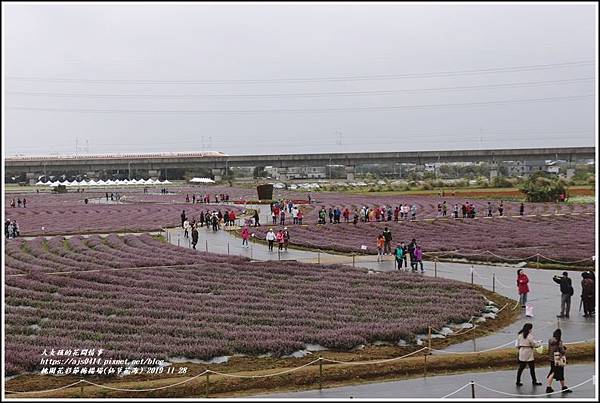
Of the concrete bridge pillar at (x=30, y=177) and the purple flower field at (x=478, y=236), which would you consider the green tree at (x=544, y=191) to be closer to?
the purple flower field at (x=478, y=236)

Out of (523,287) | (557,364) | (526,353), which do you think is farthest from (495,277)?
(557,364)

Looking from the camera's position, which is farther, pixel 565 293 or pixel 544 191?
pixel 544 191

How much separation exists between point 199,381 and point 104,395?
86.7 inches

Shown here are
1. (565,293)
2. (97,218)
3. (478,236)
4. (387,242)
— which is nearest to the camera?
(565,293)

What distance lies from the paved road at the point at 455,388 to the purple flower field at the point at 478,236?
796 inches

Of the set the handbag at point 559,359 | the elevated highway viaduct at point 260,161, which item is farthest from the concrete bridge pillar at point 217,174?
the handbag at point 559,359

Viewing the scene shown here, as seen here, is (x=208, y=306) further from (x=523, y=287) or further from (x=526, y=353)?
(x=526, y=353)

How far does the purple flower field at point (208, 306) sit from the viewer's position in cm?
2014

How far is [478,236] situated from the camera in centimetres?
4697

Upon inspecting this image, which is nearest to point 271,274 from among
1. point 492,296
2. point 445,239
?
point 492,296

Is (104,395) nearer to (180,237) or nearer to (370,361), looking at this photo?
(370,361)

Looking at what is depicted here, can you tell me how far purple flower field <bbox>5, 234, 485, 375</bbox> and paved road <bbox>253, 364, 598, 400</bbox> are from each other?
11.4 feet

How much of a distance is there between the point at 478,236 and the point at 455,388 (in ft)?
104

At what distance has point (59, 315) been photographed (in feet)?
75.6
